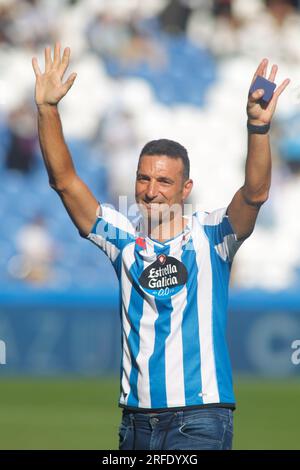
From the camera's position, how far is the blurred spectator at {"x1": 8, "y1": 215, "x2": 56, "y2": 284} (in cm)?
1428

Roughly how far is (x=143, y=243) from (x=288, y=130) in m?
11.5

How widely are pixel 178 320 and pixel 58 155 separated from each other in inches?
36.0

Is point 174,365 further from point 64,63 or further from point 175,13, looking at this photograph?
point 175,13

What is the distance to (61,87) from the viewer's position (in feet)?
15.8

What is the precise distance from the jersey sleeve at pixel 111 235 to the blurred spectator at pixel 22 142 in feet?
35.5

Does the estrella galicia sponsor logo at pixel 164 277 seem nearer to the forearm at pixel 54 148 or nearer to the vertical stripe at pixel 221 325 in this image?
the vertical stripe at pixel 221 325

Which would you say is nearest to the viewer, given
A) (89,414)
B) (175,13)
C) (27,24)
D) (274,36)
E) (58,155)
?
(58,155)

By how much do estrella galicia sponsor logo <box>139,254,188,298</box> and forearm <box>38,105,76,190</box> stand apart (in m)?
0.56

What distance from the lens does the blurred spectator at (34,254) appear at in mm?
14281

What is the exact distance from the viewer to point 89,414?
1089cm

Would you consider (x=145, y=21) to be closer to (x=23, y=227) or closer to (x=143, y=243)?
(x=23, y=227)

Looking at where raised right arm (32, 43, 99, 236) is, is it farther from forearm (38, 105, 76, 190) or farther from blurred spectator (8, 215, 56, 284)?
blurred spectator (8, 215, 56, 284)

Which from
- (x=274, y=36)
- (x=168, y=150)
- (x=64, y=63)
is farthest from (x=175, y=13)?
(x=168, y=150)

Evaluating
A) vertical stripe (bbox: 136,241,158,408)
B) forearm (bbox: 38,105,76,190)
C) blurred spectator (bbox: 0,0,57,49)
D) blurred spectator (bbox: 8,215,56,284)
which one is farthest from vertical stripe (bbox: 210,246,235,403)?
blurred spectator (bbox: 0,0,57,49)
